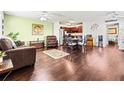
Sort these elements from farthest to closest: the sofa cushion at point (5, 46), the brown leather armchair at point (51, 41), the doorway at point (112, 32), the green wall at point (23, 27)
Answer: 1. the sofa cushion at point (5, 46)
2. the brown leather armchair at point (51, 41)
3. the doorway at point (112, 32)
4. the green wall at point (23, 27)

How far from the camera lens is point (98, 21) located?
2.33m

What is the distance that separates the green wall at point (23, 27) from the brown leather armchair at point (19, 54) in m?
0.44

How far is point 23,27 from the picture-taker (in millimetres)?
2256

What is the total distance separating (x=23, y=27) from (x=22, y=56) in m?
0.91

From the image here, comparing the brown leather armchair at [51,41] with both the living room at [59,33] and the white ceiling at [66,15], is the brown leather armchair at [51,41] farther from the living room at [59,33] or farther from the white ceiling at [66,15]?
the white ceiling at [66,15]

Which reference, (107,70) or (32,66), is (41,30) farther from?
(107,70)

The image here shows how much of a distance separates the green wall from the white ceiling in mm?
88

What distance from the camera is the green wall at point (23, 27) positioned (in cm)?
206

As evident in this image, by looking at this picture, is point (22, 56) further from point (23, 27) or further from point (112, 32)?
point (112, 32)

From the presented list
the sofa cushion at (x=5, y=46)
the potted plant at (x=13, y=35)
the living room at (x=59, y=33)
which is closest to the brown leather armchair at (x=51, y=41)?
the living room at (x=59, y=33)

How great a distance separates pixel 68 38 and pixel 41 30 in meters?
A: 0.55
